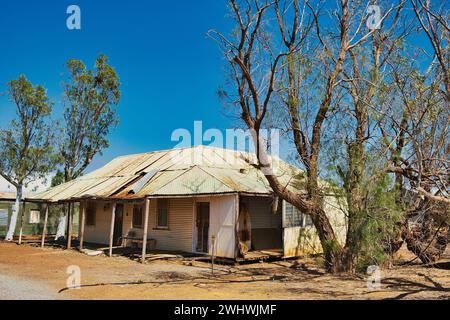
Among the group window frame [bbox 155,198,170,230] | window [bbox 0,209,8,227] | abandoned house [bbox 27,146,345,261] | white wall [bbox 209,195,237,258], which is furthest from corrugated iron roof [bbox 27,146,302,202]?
window [bbox 0,209,8,227]

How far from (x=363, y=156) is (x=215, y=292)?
5483 millimetres

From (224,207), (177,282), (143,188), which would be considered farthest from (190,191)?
(177,282)

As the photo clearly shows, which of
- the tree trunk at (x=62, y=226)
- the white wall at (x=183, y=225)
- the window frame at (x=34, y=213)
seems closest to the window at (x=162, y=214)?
the white wall at (x=183, y=225)

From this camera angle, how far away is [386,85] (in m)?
10.7

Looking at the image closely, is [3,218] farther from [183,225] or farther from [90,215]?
[183,225]

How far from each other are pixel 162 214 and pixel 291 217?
5933 millimetres

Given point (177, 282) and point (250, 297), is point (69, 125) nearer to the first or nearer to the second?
point (177, 282)

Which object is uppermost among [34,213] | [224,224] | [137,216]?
[34,213]

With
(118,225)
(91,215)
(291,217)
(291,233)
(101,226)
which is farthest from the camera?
(91,215)

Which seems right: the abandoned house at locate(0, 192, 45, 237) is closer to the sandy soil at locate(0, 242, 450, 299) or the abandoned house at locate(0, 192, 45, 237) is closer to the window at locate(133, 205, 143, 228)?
the window at locate(133, 205, 143, 228)

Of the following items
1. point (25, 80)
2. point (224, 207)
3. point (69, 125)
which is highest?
point (25, 80)

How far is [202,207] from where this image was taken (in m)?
17.7

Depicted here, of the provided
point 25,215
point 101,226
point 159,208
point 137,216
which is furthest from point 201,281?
point 25,215

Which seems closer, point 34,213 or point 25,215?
point 25,215
